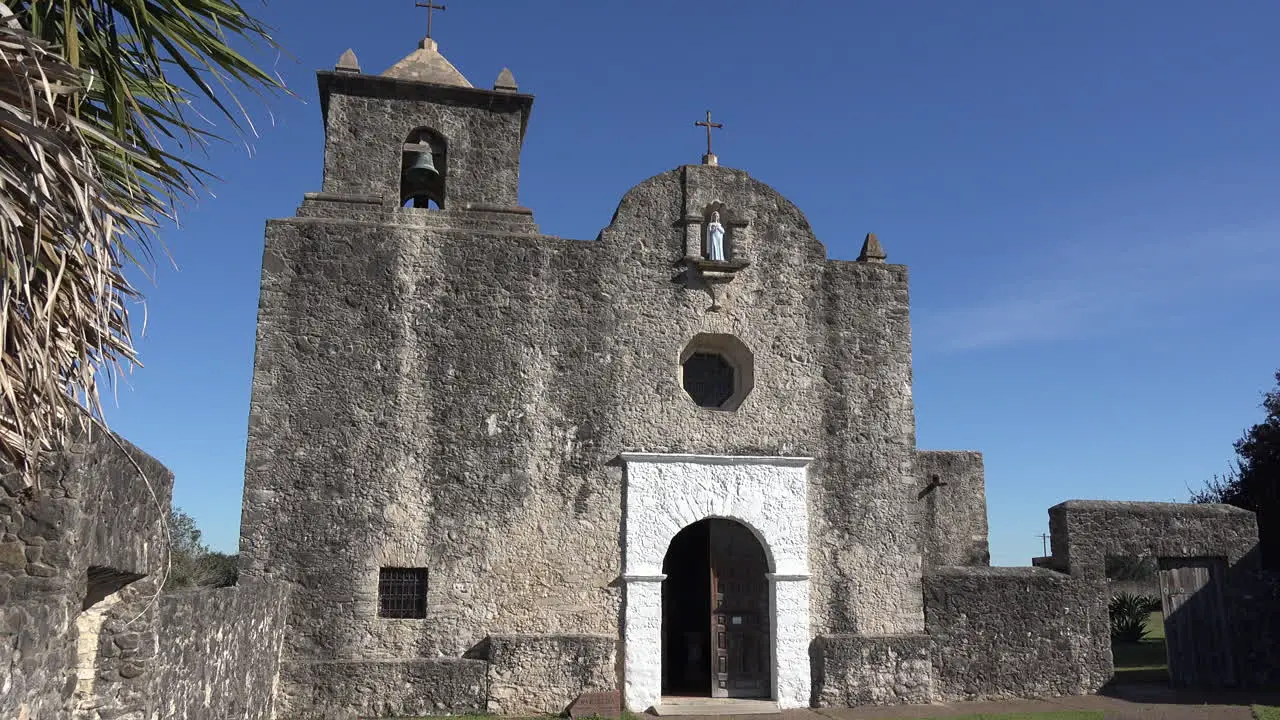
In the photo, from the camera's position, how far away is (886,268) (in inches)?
528

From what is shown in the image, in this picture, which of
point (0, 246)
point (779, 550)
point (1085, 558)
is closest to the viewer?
point (0, 246)

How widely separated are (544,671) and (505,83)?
7.73m

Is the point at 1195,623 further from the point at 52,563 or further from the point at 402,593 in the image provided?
the point at 52,563

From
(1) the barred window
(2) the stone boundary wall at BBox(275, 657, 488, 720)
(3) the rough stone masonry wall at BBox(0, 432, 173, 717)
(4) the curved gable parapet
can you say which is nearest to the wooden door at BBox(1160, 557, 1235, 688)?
(4) the curved gable parapet

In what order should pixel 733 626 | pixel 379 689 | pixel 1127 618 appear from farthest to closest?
pixel 1127 618, pixel 733 626, pixel 379 689

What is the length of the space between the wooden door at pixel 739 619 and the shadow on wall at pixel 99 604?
6.31m

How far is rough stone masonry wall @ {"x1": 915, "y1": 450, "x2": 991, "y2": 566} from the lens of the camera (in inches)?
564

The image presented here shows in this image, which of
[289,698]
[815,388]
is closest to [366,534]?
[289,698]

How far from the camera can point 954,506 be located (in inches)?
573

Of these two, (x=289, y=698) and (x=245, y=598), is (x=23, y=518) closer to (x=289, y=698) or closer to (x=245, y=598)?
(x=245, y=598)

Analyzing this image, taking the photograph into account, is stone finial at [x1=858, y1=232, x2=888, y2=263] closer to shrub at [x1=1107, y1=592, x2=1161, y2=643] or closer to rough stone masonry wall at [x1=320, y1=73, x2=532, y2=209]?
rough stone masonry wall at [x1=320, y1=73, x2=532, y2=209]

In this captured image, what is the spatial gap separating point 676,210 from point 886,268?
3089 millimetres

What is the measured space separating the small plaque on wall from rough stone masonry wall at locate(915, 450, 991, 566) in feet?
18.4

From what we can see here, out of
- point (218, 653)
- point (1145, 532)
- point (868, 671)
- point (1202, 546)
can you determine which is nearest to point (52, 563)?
point (218, 653)
